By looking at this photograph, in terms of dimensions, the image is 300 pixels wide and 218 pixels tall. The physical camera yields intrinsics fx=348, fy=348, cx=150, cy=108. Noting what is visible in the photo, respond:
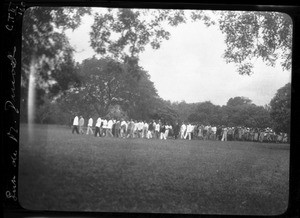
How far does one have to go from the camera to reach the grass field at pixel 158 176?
224 centimetres

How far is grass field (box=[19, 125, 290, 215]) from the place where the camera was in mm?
2244

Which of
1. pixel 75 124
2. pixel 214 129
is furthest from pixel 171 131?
pixel 75 124

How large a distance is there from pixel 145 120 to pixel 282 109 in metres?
0.90

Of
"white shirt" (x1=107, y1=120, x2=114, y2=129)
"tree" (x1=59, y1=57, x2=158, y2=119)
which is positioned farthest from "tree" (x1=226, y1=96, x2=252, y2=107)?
"white shirt" (x1=107, y1=120, x2=114, y2=129)

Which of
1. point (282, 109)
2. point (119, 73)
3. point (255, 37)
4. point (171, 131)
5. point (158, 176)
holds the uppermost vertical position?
point (255, 37)

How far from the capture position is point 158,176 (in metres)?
2.26

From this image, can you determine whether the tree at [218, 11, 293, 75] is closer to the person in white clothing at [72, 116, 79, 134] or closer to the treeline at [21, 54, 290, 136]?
the treeline at [21, 54, 290, 136]

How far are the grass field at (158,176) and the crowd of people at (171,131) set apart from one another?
4cm

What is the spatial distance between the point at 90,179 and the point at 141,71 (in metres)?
0.78

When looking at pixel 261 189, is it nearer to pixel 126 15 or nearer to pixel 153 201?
pixel 153 201

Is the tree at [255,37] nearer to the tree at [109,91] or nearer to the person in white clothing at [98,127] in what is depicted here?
the tree at [109,91]

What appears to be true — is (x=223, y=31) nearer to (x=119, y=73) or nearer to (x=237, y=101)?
(x=237, y=101)

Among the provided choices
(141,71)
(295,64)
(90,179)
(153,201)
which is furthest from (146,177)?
(295,64)

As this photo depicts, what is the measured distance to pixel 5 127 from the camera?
2.20 meters
